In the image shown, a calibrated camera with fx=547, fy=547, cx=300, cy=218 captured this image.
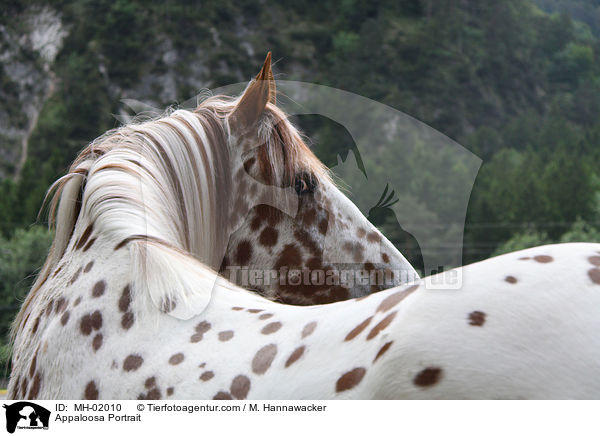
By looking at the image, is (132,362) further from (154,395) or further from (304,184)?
(304,184)

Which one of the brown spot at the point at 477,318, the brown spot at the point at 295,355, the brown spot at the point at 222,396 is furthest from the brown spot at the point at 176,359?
the brown spot at the point at 477,318

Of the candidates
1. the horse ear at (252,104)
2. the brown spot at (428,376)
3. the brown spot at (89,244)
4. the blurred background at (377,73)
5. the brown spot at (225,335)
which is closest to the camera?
the brown spot at (428,376)

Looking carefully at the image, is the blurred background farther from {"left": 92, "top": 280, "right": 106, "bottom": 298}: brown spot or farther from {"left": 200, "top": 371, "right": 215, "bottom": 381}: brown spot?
{"left": 200, "top": 371, "right": 215, "bottom": 381}: brown spot

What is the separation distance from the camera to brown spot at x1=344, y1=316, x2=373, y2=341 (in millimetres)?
802

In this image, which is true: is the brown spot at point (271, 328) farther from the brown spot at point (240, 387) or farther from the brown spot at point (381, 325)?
the brown spot at point (381, 325)

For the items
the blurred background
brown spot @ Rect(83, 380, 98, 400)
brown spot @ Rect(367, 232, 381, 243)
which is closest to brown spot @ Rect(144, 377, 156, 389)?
brown spot @ Rect(83, 380, 98, 400)

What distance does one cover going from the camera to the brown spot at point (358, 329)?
802mm

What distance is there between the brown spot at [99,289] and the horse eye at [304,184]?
61cm

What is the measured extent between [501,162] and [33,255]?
13.4m

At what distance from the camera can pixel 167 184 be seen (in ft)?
4.27

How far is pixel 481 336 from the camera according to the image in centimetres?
71
